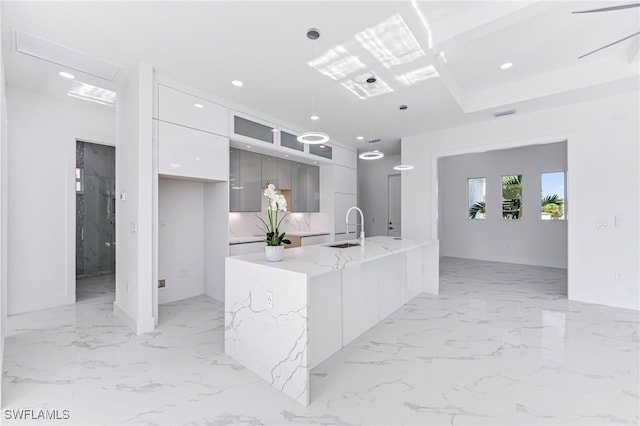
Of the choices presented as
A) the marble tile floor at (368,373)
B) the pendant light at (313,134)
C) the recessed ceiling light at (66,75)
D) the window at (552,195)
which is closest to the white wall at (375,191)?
the window at (552,195)

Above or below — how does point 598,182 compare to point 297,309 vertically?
above

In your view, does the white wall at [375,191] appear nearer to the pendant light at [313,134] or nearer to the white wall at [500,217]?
the white wall at [500,217]

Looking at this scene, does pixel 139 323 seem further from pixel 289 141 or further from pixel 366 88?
pixel 366 88

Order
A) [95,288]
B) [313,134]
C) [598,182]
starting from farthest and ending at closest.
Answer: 1. [95,288]
2. [598,182]
3. [313,134]

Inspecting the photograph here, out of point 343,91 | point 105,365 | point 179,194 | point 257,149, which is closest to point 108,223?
point 179,194

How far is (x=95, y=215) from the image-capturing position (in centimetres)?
580

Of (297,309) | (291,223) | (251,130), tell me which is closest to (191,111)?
(251,130)

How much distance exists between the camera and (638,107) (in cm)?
373

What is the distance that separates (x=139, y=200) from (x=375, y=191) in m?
6.21

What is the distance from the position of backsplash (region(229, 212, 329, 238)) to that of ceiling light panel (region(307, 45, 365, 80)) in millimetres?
2869

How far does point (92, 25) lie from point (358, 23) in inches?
89.2

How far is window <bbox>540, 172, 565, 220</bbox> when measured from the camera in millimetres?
6656

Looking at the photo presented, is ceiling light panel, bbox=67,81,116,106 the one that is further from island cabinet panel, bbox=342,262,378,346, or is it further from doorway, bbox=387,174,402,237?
doorway, bbox=387,174,402,237

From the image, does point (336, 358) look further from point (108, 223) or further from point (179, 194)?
point (108, 223)
